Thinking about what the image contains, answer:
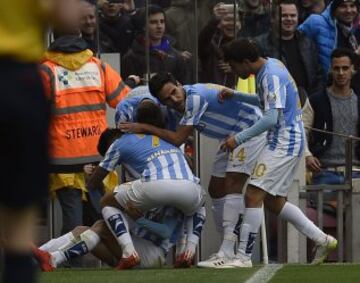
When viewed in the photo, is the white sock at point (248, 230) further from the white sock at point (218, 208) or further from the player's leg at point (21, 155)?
the player's leg at point (21, 155)

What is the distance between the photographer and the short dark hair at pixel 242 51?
37.9 feet

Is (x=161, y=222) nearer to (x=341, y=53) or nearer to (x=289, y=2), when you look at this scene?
(x=341, y=53)

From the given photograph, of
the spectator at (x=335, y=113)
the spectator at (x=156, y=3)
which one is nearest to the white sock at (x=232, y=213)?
the spectator at (x=335, y=113)

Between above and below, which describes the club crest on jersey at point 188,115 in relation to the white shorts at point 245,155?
above

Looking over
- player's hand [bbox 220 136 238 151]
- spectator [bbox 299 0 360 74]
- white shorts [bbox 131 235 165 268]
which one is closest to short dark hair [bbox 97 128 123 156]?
white shorts [bbox 131 235 165 268]

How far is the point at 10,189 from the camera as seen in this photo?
4680mm

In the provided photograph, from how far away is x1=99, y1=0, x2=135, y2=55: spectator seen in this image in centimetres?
1396

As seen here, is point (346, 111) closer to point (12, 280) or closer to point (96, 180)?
point (96, 180)

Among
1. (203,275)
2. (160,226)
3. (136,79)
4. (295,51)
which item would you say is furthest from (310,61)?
(203,275)

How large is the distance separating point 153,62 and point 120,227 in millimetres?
3087

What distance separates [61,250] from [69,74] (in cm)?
168

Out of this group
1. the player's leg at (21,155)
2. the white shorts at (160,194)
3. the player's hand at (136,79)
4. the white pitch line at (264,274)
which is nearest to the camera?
the player's leg at (21,155)

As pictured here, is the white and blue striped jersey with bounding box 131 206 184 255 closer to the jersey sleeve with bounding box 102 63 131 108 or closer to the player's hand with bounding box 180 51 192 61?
the jersey sleeve with bounding box 102 63 131 108

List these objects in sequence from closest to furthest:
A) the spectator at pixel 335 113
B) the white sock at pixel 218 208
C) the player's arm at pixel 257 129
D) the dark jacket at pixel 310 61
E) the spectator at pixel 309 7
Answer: the player's arm at pixel 257 129 → the white sock at pixel 218 208 → the spectator at pixel 335 113 → the dark jacket at pixel 310 61 → the spectator at pixel 309 7
